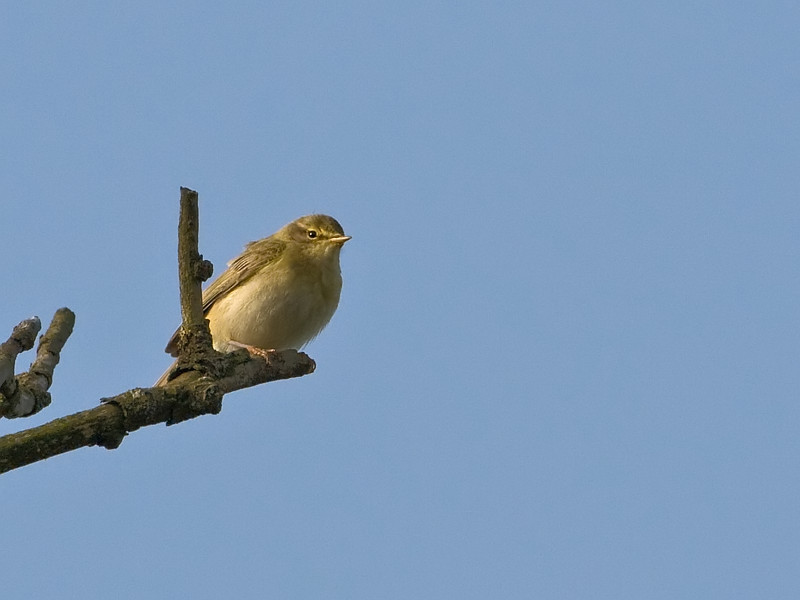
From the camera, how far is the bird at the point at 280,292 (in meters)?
9.90

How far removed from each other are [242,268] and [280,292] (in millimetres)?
882

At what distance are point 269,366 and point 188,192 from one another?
136 cm

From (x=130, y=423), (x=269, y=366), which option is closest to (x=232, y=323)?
(x=269, y=366)

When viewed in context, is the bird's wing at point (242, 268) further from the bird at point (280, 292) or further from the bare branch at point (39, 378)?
the bare branch at point (39, 378)

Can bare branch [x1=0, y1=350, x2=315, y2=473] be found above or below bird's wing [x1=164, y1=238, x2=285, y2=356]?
below

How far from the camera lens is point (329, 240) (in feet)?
34.9

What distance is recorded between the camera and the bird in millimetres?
9898

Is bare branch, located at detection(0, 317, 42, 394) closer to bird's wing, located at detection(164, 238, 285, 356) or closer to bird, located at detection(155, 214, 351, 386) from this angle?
bird, located at detection(155, 214, 351, 386)

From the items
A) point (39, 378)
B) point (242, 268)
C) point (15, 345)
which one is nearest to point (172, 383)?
point (39, 378)

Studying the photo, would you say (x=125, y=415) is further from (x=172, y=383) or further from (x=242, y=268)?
(x=242, y=268)

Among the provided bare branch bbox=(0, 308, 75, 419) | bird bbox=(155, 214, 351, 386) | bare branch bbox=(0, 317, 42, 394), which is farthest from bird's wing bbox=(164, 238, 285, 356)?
bare branch bbox=(0, 317, 42, 394)

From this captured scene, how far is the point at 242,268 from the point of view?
10.7 m

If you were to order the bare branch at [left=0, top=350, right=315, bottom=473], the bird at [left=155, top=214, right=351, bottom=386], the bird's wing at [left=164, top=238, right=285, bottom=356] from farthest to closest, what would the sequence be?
the bird's wing at [left=164, top=238, right=285, bottom=356] → the bird at [left=155, top=214, right=351, bottom=386] → the bare branch at [left=0, top=350, right=315, bottom=473]

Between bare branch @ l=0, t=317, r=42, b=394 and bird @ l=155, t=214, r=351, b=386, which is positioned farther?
bird @ l=155, t=214, r=351, b=386
